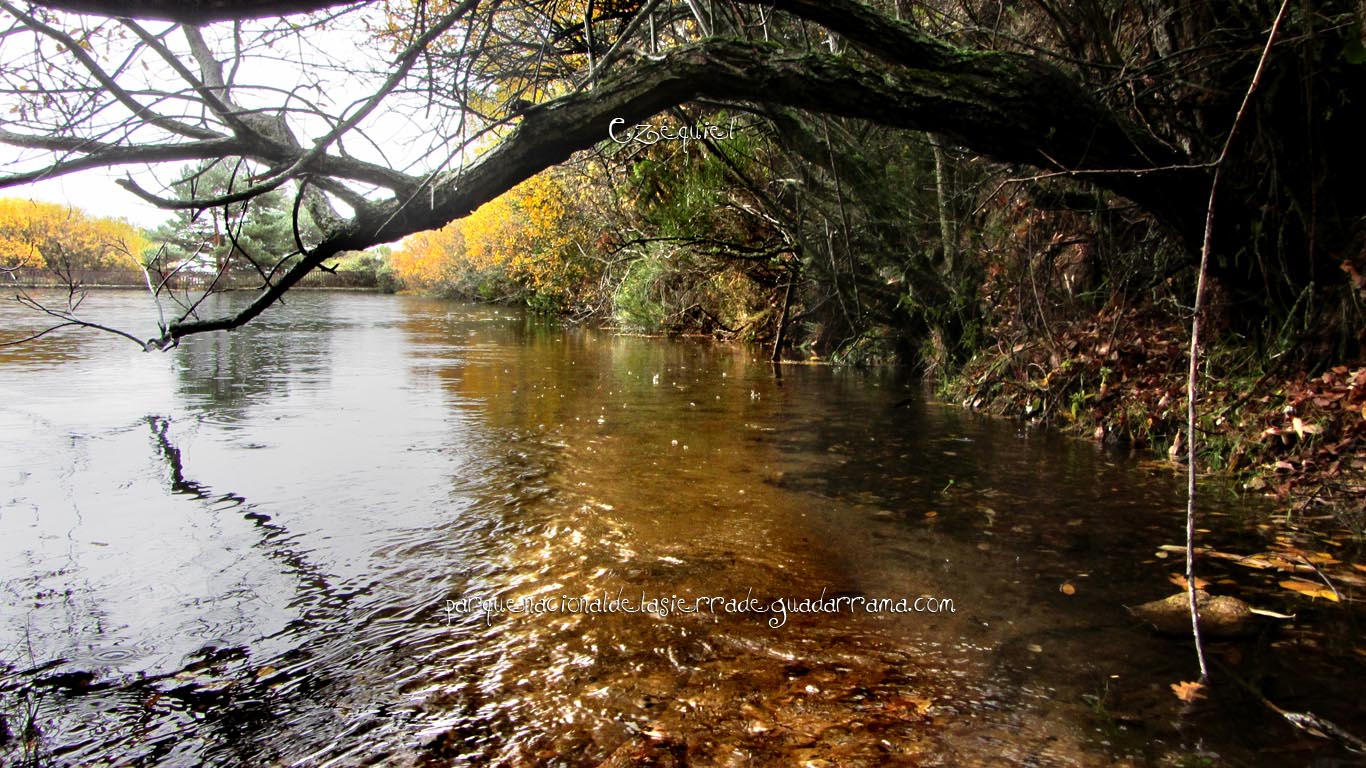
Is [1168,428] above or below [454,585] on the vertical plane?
above

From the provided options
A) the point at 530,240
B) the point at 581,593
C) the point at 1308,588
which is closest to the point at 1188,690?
the point at 1308,588

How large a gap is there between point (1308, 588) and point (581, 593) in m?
2.77

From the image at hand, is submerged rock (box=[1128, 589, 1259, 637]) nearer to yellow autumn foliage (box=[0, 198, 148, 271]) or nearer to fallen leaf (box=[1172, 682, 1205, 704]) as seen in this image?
fallen leaf (box=[1172, 682, 1205, 704])

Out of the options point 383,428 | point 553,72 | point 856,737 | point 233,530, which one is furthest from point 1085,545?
point 553,72

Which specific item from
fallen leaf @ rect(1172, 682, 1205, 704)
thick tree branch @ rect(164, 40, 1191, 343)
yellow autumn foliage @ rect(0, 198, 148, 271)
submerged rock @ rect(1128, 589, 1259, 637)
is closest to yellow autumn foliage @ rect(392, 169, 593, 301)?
thick tree branch @ rect(164, 40, 1191, 343)

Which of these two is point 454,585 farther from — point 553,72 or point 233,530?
point 553,72

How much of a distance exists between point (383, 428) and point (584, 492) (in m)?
2.70

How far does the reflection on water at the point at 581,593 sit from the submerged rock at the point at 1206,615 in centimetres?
12

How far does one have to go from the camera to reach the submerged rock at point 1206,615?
2639 millimetres

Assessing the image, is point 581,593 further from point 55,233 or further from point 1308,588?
point 55,233

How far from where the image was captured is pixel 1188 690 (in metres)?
2.31

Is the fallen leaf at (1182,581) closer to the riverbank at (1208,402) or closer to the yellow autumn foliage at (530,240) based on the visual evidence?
the riverbank at (1208,402)

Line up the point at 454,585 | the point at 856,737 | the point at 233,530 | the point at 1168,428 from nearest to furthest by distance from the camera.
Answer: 1. the point at 856,737
2. the point at 454,585
3. the point at 233,530
4. the point at 1168,428

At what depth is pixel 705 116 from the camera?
8859 millimetres
